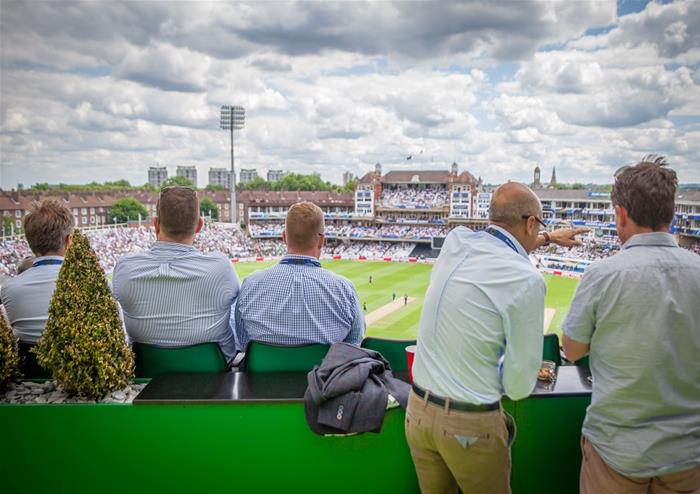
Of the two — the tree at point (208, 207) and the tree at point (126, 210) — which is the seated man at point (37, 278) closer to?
the tree at point (126, 210)

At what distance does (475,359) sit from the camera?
1.41 metres

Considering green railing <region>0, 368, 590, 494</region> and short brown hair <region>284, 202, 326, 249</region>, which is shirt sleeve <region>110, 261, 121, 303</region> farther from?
short brown hair <region>284, 202, 326, 249</region>

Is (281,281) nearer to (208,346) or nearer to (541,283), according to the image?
(208,346)

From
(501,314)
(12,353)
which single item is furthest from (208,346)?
(501,314)

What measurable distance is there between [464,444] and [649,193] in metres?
0.88

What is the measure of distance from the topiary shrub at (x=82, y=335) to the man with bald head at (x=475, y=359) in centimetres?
110

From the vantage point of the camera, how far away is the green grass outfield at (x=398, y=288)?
574 inches

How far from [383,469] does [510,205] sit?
1.05 m

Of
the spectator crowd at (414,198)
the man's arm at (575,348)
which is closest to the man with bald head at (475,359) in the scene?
the man's arm at (575,348)

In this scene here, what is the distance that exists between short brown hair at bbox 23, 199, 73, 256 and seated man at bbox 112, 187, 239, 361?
0.52 meters

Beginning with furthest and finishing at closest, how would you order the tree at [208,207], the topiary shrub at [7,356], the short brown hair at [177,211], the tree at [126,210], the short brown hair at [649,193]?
the tree at [208,207], the tree at [126,210], the short brown hair at [177,211], the topiary shrub at [7,356], the short brown hair at [649,193]

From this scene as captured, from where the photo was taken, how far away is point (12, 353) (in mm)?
1986

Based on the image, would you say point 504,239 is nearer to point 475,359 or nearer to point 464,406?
point 475,359

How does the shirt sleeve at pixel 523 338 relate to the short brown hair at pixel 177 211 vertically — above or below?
below
